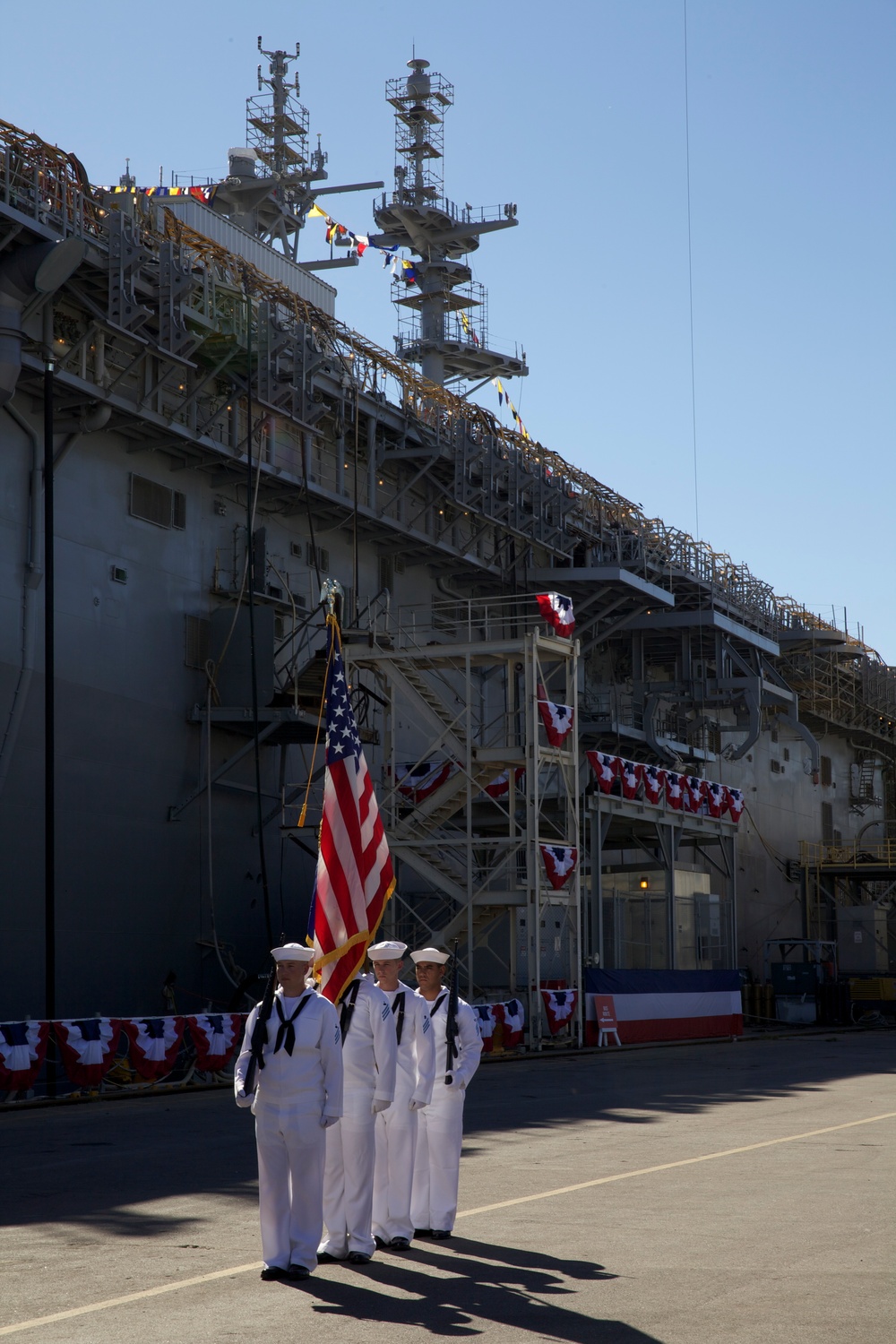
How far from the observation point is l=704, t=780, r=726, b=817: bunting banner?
133 ft

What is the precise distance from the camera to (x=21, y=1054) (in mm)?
19844

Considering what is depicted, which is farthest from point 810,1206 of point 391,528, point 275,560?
point 391,528

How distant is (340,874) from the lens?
12461 mm

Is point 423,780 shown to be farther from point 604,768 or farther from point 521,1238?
point 521,1238

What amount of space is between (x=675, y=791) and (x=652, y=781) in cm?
155

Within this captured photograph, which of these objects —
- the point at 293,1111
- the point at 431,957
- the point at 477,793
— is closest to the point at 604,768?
the point at 477,793

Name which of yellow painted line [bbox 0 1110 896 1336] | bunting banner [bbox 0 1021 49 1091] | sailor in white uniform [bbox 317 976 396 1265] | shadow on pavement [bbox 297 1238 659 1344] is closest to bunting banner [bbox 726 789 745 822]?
yellow painted line [bbox 0 1110 896 1336]

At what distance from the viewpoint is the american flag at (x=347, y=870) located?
39.3 feet

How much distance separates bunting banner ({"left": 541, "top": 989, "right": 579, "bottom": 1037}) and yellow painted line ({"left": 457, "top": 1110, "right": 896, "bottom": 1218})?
12.7 m

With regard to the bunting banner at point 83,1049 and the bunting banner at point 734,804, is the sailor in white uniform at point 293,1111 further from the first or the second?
the bunting banner at point 734,804

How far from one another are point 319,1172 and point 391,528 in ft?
96.1

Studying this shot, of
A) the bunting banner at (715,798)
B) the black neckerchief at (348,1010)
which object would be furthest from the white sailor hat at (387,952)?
the bunting banner at (715,798)

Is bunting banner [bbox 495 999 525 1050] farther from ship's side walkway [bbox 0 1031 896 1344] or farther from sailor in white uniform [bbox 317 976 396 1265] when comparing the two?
sailor in white uniform [bbox 317 976 396 1265]

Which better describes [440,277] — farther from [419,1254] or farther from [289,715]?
[419,1254]
